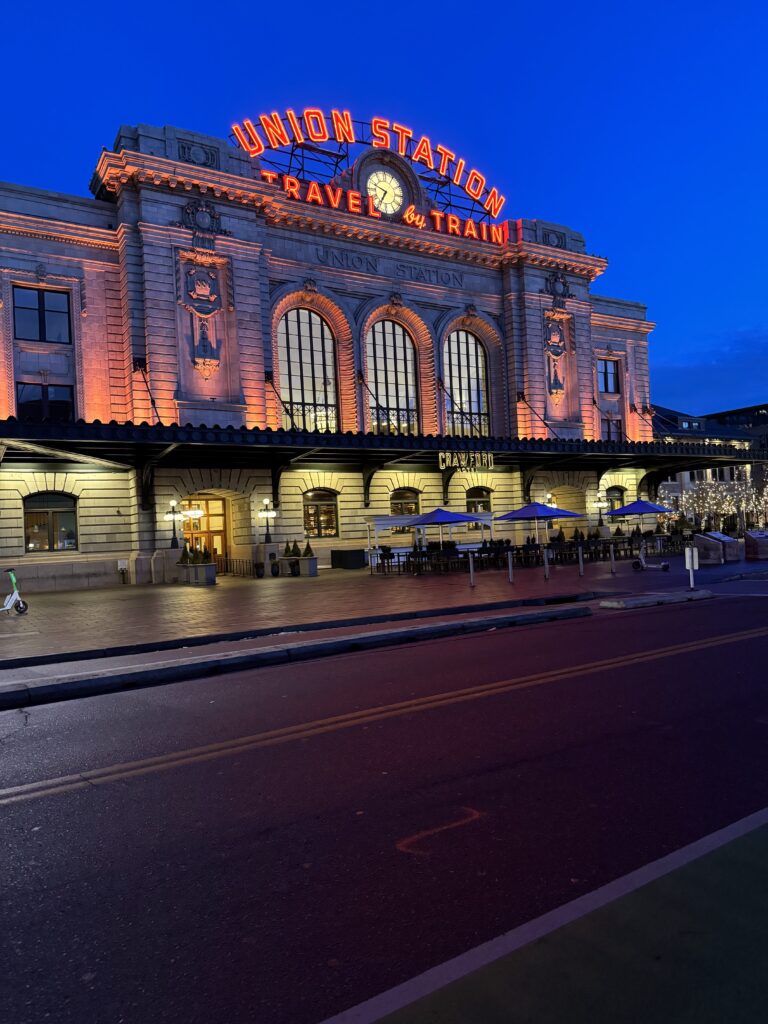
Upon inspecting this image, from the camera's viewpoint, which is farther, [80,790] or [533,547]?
[533,547]

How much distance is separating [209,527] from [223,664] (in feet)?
86.3

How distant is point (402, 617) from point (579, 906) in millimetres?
11790

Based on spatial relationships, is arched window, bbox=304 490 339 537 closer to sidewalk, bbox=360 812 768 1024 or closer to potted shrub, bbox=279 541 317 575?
potted shrub, bbox=279 541 317 575

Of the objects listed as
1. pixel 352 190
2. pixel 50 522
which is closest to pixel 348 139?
pixel 352 190

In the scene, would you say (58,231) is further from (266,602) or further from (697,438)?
(697,438)

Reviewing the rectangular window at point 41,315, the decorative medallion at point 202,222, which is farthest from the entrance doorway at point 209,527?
the decorative medallion at point 202,222

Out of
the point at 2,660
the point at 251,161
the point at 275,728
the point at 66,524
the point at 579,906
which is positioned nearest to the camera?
the point at 579,906

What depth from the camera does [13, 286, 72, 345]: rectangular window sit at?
30.6 m

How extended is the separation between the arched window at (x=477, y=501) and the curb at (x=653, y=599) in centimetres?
2421

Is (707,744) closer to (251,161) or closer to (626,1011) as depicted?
(626,1011)

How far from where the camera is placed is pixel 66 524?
30.4 meters

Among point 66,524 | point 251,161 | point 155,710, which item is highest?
point 251,161

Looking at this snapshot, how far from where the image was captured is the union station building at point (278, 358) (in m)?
30.2

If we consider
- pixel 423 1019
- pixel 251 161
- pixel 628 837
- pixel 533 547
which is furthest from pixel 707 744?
pixel 251 161
